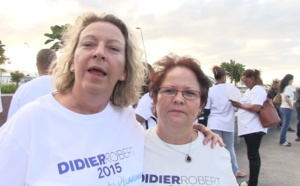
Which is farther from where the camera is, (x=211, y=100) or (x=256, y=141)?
(x=211, y=100)

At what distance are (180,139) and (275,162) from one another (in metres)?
5.82

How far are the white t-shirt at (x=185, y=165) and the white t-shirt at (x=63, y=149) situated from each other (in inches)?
4.1

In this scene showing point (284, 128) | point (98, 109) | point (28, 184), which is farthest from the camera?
point (284, 128)

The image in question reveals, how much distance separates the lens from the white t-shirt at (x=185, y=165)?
1928 millimetres

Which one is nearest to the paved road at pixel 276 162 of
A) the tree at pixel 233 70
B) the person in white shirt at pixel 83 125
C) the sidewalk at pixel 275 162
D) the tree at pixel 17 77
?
the sidewalk at pixel 275 162

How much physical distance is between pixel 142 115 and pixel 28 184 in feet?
7.48

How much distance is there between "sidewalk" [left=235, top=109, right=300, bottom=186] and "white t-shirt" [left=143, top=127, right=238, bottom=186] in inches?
156

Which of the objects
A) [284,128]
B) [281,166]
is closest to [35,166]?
[281,166]

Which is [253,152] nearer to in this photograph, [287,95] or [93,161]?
[93,161]

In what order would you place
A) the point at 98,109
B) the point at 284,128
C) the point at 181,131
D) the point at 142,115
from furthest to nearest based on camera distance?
1. the point at 284,128
2. the point at 142,115
3. the point at 181,131
4. the point at 98,109

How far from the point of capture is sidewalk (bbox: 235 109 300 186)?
5.80 metres

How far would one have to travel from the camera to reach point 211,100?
5.71 m

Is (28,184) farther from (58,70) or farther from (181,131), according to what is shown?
(181,131)

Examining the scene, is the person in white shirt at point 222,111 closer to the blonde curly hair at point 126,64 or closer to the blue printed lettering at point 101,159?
the blonde curly hair at point 126,64
